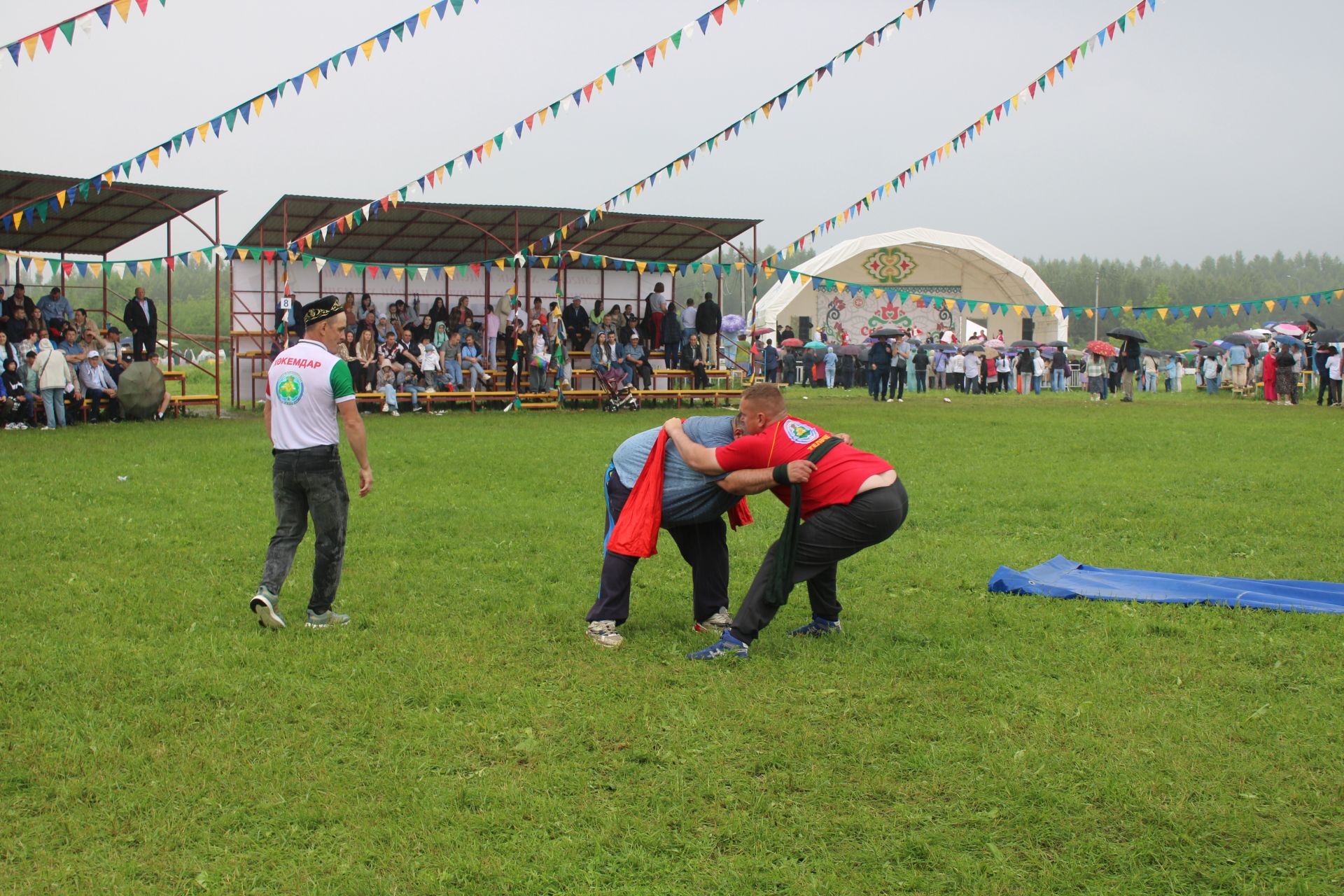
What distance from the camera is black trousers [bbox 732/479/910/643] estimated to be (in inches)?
224

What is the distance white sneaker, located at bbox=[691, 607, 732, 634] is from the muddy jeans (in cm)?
194

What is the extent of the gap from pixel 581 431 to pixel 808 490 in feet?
40.4

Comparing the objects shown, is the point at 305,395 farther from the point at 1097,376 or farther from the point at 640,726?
the point at 1097,376

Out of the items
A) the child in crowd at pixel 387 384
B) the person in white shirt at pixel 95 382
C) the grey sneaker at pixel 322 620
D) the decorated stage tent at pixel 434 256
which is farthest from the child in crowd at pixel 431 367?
the grey sneaker at pixel 322 620

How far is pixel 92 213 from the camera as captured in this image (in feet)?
69.4

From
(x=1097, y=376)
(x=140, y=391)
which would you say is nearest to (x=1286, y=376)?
(x=1097, y=376)

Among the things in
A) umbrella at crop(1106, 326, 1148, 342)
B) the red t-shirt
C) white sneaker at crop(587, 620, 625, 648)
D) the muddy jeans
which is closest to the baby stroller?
umbrella at crop(1106, 326, 1148, 342)

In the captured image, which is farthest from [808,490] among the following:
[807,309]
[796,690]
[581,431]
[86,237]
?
[807,309]

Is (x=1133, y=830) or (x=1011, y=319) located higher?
(x=1011, y=319)

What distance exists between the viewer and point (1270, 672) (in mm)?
5551

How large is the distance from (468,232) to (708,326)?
18.2ft

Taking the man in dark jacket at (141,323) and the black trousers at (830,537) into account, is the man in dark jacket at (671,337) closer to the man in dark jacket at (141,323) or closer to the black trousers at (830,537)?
the man in dark jacket at (141,323)

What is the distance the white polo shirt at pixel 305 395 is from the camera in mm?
6102

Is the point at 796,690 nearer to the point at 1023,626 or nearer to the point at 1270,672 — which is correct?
the point at 1023,626
